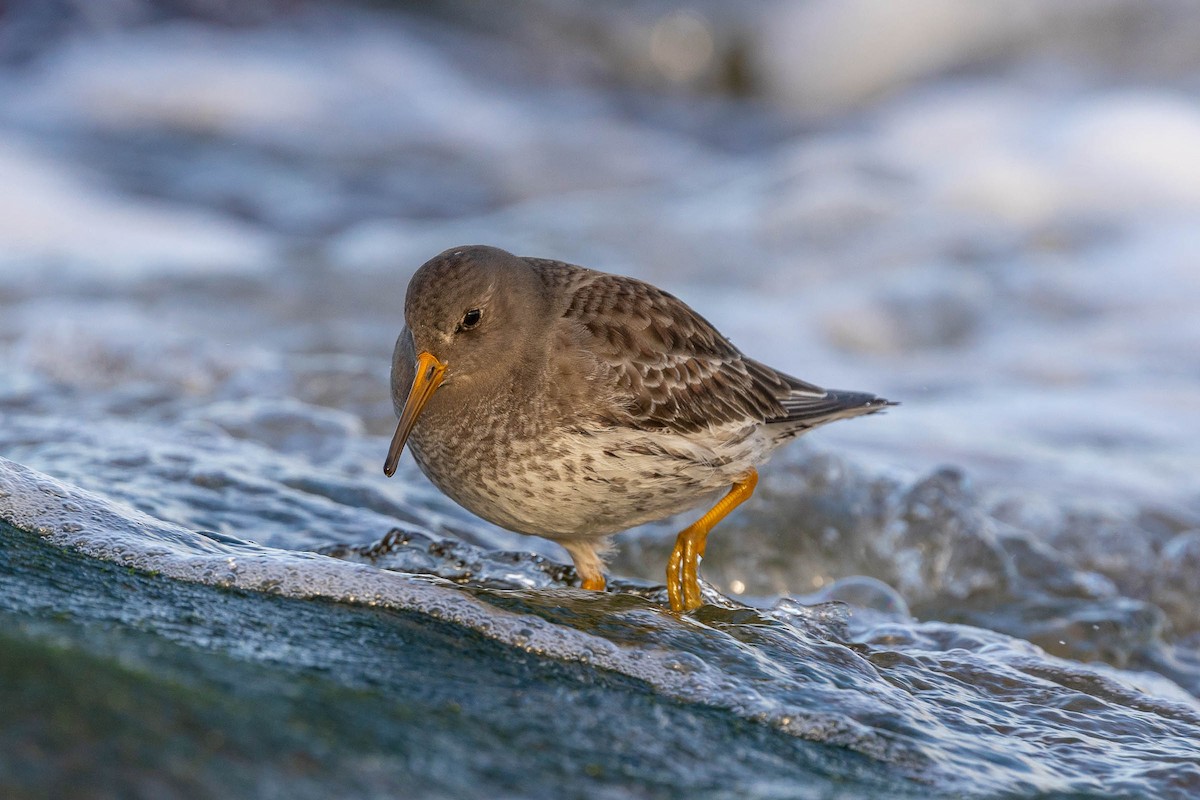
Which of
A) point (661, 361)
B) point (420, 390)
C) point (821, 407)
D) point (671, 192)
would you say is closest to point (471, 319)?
point (420, 390)

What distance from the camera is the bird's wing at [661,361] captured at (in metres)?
5.12

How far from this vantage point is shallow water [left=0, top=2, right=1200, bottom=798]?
3336 millimetres

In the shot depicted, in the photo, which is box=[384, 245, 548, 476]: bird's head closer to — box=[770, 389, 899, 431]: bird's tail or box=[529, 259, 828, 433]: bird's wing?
box=[529, 259, 828, 433]: bird's wing

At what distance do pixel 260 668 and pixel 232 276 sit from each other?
9300mm

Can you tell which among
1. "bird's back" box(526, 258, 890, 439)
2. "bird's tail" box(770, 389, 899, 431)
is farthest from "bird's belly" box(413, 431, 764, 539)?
"bird's tail" box(770, 389, 899, 431)

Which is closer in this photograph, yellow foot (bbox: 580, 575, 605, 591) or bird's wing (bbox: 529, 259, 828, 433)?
bird's wing (bbox: 529, 259, 828, 433)

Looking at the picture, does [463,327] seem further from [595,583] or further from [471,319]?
[595,583]

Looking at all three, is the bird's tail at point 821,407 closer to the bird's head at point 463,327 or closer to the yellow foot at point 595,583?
the yellow foot at point 595,583

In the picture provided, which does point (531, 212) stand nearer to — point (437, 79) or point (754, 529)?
point (437, 79)

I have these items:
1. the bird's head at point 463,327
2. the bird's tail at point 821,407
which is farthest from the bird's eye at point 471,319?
the bird's tail at point 821,407

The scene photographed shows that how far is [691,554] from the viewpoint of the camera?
17.2 ft

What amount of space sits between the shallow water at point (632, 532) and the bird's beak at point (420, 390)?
19.9 inches

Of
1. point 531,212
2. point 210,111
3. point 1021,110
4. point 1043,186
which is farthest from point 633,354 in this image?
point 1021,110

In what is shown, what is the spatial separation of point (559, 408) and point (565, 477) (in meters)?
0.28
